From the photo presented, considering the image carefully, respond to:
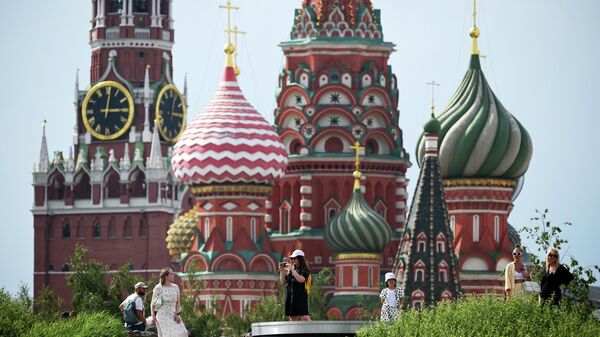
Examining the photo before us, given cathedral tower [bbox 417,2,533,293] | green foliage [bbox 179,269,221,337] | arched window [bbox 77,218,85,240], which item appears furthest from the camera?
arched window [bbox 77,218,85,240]

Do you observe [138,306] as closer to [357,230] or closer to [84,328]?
[84,328]

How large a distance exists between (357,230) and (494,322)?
46.5 metres

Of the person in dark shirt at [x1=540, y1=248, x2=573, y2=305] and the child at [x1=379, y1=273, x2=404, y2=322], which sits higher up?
the person in dark shirt at [x1=540, y1=248, x2=573, y2=305]

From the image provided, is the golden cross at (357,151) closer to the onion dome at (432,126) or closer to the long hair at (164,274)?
the onion dome at (432,126)

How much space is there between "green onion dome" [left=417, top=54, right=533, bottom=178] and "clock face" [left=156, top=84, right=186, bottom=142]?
4825 centimetres

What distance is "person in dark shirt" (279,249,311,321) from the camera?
4153cm

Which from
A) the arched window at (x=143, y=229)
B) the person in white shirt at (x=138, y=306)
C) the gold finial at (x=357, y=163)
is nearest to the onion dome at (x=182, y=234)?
the gold finial at (x=357, y=163)

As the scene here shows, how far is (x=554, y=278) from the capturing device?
1578 inches

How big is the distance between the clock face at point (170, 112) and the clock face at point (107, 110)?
1426 millimetres

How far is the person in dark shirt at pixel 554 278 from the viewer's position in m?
39.9

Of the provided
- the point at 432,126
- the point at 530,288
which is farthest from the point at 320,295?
the point at 530,288

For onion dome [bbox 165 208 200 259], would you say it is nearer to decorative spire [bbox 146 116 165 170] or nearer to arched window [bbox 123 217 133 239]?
arched window [bbox 123 217 133 239]

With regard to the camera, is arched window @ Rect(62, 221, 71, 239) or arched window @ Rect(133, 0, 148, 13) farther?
arched window @ Rect(62, 221, 71, 239)

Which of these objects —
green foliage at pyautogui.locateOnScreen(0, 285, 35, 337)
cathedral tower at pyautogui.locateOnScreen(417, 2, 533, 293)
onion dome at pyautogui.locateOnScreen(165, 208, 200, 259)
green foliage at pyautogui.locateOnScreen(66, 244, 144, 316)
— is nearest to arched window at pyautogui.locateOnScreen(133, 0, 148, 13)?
onion dome at pyautogui.locateOnScreen(165, 208, 200, 259)
